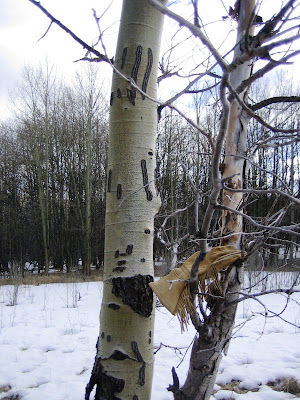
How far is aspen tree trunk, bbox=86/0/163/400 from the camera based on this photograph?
56.4 inches

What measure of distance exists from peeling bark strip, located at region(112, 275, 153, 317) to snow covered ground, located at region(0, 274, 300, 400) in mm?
467

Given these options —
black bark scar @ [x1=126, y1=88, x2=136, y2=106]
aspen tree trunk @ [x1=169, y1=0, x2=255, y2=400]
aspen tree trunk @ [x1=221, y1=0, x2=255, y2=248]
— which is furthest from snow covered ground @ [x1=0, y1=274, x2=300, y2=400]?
black bark scar @ [x1=126, y1=88, x2=136, y2=106]

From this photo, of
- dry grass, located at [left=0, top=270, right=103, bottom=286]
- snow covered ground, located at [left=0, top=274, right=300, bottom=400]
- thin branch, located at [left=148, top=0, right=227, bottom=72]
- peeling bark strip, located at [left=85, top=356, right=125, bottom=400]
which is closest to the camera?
thin branch, located at [left=148, top=0, right=227, bottom=72]

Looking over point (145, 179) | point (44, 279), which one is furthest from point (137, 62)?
point (44, 279)

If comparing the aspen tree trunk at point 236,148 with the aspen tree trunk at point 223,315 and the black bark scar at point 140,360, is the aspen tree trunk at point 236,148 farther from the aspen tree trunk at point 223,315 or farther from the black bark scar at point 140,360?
the black bark scar at point 140,360

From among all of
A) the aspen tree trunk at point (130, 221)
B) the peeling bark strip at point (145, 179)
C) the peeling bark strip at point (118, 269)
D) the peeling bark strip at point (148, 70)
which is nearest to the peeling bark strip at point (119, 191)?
the aspen tree trunk at point (130, 221)

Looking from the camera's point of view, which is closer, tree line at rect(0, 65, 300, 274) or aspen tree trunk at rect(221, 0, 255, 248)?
aspen tree trunk at rect(221, 0, 255, 248)

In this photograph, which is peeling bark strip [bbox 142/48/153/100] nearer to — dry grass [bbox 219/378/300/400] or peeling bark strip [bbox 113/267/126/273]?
Result: peeling bark strip [bbox 113/267/126/273]

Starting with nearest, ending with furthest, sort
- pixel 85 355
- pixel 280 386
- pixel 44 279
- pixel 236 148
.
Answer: pixel 236 148
pixel 280 386
pixel 85 355
pixel 44 279

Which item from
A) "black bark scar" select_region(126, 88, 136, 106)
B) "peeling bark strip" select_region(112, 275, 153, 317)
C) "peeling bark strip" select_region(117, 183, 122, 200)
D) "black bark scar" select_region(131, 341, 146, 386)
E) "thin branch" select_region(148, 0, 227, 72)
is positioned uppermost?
"black bark scar" select_region(126, 88, 136, 106)

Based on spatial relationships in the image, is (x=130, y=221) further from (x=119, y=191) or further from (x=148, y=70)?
(x=148, y=70)

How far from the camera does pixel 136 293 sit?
146 cm

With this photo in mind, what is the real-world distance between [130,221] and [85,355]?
293cm

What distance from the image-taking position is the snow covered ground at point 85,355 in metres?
2.94
